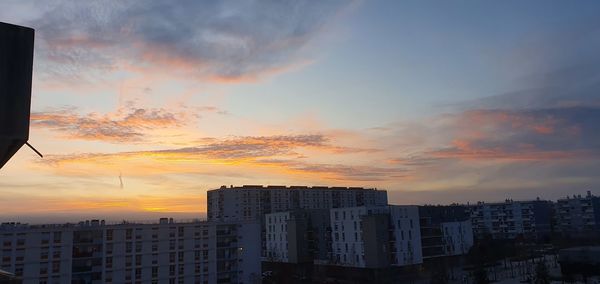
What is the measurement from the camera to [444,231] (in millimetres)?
93312

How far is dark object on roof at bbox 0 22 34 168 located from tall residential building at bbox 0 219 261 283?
209ft

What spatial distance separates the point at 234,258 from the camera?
3004 inches

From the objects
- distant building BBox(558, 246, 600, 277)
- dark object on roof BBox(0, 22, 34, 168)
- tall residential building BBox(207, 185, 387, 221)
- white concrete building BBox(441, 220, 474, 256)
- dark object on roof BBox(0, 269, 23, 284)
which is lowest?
distant building BBox(558, 246, 600, 277)

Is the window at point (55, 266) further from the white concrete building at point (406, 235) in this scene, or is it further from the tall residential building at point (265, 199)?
the tall residential building at point (265, 199)

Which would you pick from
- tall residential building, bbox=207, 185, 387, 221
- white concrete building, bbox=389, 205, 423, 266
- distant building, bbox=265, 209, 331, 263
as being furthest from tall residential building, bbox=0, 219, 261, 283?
Answer: tall residential building, bbox=207, 185, 387, 221

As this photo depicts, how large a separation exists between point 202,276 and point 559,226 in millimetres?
117999

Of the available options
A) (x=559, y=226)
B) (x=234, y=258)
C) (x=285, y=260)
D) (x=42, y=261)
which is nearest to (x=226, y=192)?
(x=285, y=260)

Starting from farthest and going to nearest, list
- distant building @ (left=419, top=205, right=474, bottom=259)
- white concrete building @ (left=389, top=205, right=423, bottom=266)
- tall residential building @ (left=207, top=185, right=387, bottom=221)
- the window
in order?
tall residential building @ (left=207, top=185, right=387, bottom=221) < distant building @ (left=419, top=205, right=474, bottom=259) < white concrete building @ (left=389, top=205, right=423, bottom=266) < the window

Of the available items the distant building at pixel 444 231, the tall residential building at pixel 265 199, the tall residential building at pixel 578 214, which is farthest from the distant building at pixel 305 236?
the tall residential building at pixel 578 214

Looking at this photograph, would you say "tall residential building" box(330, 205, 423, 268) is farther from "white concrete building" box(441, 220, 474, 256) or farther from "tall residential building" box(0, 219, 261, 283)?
"tall residential building" box(0, 219, 261, 283)

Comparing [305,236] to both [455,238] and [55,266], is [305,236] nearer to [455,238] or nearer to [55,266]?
[455,238]

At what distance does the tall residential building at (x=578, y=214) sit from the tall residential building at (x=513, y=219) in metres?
3.60

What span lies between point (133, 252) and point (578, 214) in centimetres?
12974

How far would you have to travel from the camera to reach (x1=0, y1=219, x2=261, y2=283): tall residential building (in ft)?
200
